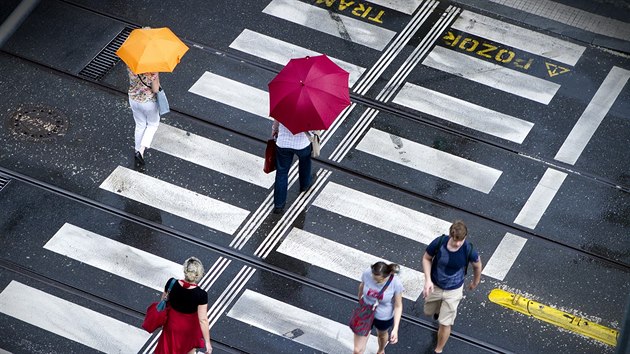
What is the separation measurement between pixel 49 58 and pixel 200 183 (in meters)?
3.21

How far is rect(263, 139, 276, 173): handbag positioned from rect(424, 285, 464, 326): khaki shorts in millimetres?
2693

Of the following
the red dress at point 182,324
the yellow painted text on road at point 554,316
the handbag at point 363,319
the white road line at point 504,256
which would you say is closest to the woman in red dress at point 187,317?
the red dress at point 182,324

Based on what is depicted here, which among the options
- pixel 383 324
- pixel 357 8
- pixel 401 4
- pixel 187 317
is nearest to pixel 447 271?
pixel 383 324

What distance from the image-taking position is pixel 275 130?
15539mm

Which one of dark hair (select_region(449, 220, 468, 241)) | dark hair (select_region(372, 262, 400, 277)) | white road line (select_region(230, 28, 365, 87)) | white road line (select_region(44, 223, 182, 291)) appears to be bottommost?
white road line (select_region(44, 223, 182, 291))

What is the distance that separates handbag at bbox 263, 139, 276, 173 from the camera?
51.7ft

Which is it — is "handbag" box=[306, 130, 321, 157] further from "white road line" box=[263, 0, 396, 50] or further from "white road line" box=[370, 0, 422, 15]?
"white road line" box=[370, 0, 422, 15]

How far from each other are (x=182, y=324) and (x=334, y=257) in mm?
3061

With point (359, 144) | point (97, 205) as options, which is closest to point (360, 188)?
point (359, 144)

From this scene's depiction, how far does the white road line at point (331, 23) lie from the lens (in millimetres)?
18875

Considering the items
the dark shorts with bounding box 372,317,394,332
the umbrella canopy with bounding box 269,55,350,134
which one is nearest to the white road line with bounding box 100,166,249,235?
the umbrella canopy with bounding box 269,55,350,134

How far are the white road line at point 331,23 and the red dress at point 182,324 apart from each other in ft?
21.7

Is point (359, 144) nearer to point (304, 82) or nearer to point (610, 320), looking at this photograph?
point (304, 82)

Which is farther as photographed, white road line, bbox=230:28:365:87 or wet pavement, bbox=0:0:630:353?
Result: white road line, bbox=230:28:365:87
